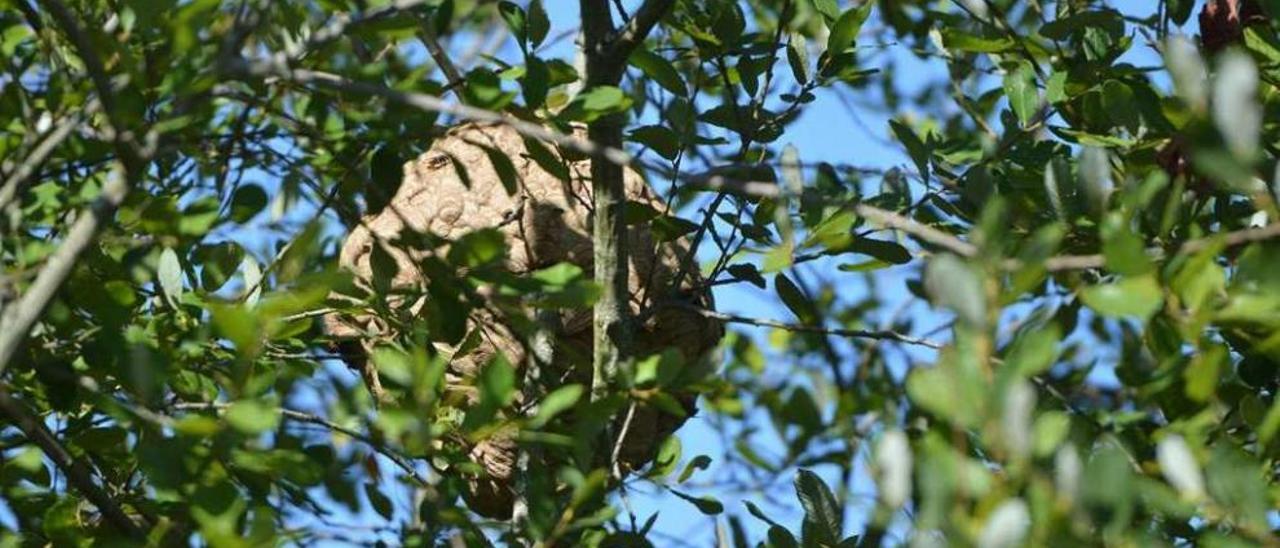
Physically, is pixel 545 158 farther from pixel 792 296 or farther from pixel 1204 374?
pixel 1204 374

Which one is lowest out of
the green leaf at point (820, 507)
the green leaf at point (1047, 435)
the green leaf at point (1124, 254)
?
the green leaf at point (820, 507)

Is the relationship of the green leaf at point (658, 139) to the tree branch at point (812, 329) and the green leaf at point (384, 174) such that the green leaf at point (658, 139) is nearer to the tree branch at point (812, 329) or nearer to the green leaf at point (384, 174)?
the tree branch at point (812, 329)

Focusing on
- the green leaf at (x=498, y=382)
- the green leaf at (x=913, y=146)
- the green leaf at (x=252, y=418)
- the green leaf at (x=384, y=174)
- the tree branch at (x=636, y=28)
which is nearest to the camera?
the green leaf at (x=252, y=418)

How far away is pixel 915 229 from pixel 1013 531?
239mm

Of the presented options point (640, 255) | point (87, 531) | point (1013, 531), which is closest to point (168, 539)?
point (87, 531)

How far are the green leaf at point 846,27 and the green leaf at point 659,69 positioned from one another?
139 mm

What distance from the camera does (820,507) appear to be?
62.9 inches

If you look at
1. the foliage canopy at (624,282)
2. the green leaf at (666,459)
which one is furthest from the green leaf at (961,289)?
→ the green leaf at (666,459)

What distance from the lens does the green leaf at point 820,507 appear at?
62.6 inches

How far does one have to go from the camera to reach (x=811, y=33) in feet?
8.86

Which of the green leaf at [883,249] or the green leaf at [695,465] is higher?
the green leaf at [883,249]

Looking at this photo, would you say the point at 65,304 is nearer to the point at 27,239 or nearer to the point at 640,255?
the point at 27,239

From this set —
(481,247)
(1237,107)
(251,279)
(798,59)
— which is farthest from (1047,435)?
(251,279)

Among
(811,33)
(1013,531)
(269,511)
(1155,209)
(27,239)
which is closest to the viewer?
(1013,531)
